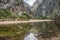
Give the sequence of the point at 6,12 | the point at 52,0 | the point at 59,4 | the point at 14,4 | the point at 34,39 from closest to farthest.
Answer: the point at 34,39 → the point at 6,12 → the point at 14,4 → the point at 59,4 → the point at 52,0

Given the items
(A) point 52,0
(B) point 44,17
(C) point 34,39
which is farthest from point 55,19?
(C) point 34,39

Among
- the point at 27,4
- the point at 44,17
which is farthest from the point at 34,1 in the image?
the point at 44,17

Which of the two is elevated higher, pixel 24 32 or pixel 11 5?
pixel 24 32

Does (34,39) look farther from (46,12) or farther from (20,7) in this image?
(46,12)

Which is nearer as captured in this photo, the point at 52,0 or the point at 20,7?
the point at 20,7

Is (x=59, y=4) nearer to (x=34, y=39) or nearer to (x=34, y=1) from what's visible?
(x=34, y=1)

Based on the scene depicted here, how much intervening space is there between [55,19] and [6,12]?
38.8ft

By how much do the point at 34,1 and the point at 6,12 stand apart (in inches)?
569

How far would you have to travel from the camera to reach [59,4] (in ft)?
144

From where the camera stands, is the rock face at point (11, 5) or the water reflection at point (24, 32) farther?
the rock face at point (11, 5)

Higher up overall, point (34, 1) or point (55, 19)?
point (34, 1)

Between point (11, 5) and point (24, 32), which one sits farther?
point (11, 5)

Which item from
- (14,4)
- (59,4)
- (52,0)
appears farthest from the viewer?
(52,0)

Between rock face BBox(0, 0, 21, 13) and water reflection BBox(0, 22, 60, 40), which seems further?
rock face BBox(0, 0, 21, 13)
